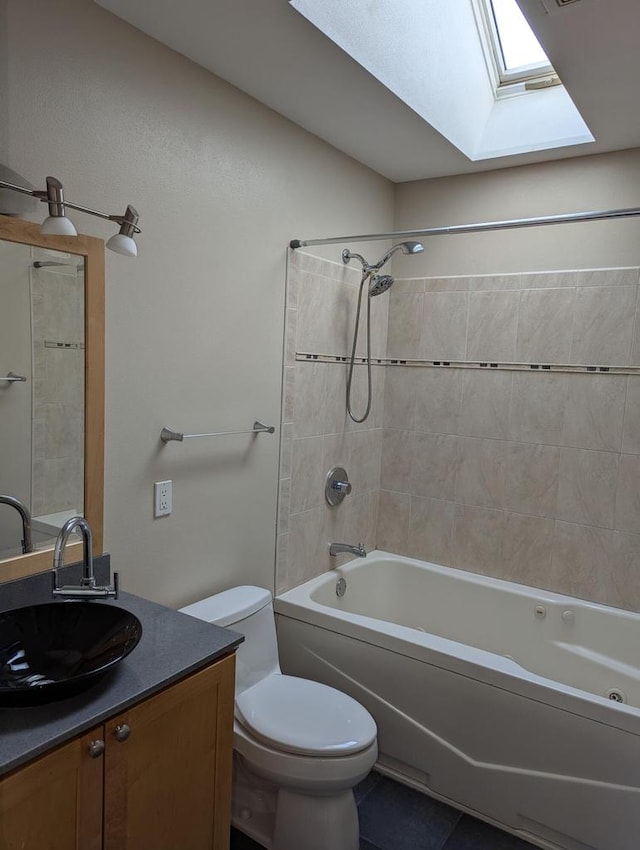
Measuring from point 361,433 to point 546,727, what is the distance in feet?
5.23

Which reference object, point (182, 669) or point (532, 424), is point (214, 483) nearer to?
point (182, 669)

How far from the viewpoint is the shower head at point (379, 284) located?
285 centimetres

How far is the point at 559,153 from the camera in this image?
8.83 feet

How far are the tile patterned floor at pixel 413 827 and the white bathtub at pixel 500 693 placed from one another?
5 centimetres

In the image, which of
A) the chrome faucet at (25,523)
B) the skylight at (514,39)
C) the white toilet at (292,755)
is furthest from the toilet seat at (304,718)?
the skylight at (514,39)

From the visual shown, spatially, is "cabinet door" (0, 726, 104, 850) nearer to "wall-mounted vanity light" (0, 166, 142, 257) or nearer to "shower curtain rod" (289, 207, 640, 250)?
"wall-mounted vanity light" (0, 166, 142, 257)

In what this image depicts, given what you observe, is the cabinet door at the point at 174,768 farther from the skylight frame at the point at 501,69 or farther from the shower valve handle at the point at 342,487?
the skylight frame at the point at 501,69

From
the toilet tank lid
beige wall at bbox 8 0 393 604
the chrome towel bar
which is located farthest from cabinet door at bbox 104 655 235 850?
the chrome towel bar

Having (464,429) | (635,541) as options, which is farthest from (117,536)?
(635,541)

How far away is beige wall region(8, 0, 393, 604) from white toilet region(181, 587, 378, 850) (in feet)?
1.13

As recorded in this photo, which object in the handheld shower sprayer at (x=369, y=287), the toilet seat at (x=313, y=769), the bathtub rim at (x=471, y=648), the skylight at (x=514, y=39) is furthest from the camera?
the handheld shower sprayer at (x=369, y=287)

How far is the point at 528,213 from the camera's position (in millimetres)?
2896

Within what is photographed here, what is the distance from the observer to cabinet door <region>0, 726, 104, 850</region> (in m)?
1.12

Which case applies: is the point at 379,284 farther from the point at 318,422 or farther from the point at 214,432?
the point at 214,432
